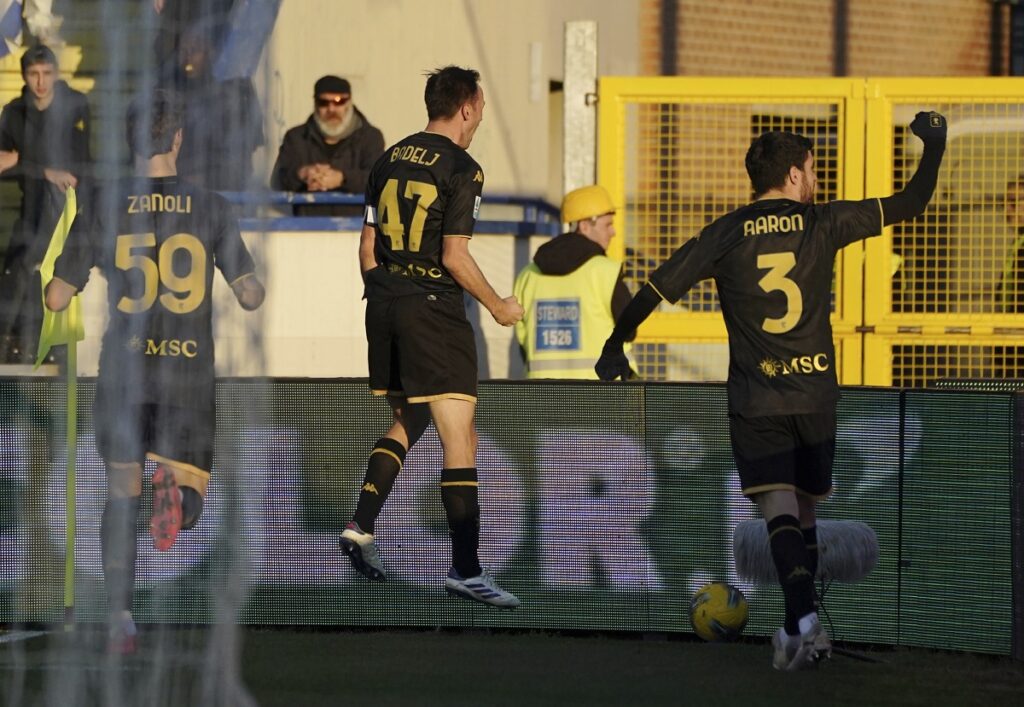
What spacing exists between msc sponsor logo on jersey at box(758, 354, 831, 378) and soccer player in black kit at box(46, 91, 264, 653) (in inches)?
91.7

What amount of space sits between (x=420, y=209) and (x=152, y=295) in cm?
156

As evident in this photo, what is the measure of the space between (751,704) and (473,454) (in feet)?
4.96

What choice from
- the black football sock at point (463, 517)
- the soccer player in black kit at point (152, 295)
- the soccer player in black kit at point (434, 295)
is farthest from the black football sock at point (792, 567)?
the soccer player in black kit at point (152, 295)

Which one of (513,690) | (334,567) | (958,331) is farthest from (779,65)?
(513,690)

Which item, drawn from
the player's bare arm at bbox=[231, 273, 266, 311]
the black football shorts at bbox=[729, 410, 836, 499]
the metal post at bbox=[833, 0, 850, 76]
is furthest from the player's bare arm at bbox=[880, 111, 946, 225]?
the metal post at bbox=[833, 0, 850, 76]

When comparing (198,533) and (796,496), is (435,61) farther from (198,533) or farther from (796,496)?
(796,496)

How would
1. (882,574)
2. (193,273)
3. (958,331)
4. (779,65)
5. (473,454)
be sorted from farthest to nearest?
(779,65) < (958,331) < (882,574) < (473,454) < (193,273)

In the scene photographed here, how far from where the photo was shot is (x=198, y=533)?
9539 millimetres

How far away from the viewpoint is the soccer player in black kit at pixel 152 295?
→ 6.43 m

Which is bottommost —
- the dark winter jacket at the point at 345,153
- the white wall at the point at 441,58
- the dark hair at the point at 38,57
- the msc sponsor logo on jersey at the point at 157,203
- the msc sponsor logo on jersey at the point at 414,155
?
the msc sponsor logo on jersey at the point at 157,203

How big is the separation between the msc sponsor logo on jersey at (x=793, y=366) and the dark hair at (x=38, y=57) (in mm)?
3155

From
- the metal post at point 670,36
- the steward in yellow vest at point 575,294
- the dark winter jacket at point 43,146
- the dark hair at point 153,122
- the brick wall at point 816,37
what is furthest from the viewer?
the brick wall at point 816,37

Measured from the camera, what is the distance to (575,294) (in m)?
11.3

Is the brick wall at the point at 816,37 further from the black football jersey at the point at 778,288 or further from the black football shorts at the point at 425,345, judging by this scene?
the black football shorts at the point at 425,345
